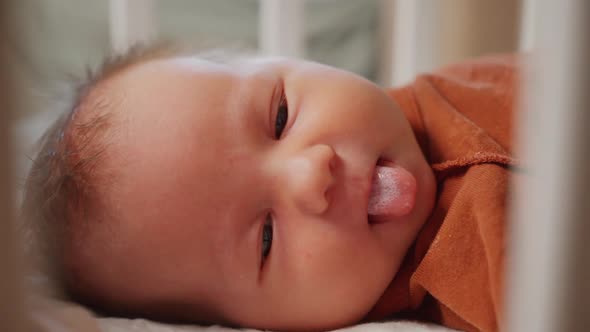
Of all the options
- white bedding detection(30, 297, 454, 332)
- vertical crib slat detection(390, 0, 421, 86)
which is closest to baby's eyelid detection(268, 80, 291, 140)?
white bedding detection(30, 297, 454, 332)

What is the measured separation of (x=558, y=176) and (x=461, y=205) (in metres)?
0.42

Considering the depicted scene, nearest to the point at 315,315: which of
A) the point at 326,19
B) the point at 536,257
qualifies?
the point at 536,257

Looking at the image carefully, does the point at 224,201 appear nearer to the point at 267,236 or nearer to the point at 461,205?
the point at 267,236

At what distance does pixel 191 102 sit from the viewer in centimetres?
67

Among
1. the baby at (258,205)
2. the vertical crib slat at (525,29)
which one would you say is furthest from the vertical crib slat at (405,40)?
the baby at (258,205)

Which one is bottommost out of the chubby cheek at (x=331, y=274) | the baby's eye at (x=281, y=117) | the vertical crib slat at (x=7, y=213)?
the chubby cheek at (x=331, y=274)

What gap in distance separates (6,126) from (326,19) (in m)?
1.47

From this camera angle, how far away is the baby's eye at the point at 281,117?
70 cm

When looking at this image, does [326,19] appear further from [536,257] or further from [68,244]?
[536,257]

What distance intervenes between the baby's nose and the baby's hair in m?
0.20

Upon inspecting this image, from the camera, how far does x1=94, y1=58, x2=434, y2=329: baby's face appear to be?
64 centimetres

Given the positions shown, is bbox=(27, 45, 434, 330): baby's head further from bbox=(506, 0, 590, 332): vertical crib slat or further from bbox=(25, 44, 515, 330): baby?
bbox=(506, 0, 590, 332): vertical crib slat

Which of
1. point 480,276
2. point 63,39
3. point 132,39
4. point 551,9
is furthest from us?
point 63,39

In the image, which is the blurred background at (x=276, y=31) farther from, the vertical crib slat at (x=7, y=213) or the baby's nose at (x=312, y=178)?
the baby's nose at (x=312, y=178)
